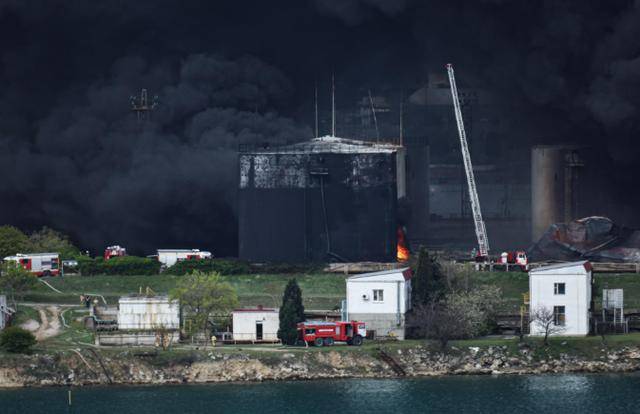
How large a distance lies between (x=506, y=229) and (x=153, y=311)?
4875 cm

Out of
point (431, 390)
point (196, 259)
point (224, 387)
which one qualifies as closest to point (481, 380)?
point (431, 390)

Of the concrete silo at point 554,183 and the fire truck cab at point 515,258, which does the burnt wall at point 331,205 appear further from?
the concrete silo at point 554,183

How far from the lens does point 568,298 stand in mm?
100000

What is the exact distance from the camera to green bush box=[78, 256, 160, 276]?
381 ft

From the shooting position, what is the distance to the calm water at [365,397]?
3504 inches

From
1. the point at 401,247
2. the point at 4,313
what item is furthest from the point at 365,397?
the point at 401,247

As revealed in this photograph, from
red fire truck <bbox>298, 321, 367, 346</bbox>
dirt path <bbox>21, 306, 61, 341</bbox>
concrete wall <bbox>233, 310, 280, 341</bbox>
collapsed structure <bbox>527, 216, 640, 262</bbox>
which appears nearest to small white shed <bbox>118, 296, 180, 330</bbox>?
concrete wall <bbox>233, 310, 280, 341</bbox>

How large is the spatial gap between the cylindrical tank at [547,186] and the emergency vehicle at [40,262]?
2955 cm

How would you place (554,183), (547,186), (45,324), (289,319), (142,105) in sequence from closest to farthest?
(289,319) → (45,324) → (554,183) → (547,186) → (142,105)

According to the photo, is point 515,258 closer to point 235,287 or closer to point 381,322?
point 235,287

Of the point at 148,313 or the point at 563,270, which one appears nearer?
the point at 563,270

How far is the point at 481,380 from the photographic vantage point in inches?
3711

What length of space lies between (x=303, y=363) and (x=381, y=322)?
7085mm

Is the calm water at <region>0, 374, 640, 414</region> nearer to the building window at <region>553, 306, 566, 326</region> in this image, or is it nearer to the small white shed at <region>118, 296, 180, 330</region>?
the building window at <region>553, 306, 566, 326</region>
